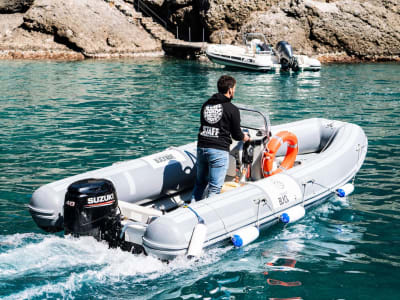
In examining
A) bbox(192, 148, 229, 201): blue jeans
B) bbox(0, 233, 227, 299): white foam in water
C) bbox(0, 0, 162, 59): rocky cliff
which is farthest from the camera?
bbox(0, 0, 162, 59): rocky cliff

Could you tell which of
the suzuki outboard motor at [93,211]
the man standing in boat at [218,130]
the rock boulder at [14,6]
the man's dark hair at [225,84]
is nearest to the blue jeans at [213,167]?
the man standing in boat at [218,130]

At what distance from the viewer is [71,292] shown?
4.64 meters

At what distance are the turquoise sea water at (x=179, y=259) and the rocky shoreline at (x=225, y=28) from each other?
9.17 meters

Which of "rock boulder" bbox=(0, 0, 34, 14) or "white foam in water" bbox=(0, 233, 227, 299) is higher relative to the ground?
"rock boulder" bbox=(0, 0, 34, 14)

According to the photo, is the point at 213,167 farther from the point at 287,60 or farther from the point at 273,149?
the point at 287,60

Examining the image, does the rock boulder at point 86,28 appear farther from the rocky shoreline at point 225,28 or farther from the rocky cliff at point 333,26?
the rocky cliff at point 333,26

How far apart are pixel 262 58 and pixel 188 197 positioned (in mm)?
16275

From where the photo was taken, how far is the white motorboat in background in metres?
22.2

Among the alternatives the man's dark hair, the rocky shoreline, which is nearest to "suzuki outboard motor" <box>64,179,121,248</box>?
the man's dark hair

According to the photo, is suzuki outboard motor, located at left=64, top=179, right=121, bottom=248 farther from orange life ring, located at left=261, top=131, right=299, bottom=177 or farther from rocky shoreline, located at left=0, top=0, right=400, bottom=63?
rocky shoreline, located at left=0, top=0, right=400, bottom=63

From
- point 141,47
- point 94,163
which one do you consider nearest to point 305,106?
point 94,163

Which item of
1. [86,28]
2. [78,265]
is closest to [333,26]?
[86,28]

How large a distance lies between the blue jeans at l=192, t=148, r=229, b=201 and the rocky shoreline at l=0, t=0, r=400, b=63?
70.8 ft

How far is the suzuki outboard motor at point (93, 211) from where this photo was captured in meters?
5.04
